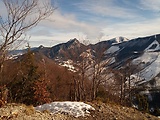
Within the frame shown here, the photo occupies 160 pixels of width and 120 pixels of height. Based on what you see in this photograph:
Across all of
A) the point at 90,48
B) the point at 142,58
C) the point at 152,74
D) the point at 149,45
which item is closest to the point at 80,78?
the point at 90,48

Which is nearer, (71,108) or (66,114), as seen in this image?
(66,114)

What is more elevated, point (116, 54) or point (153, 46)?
point (153, 46)

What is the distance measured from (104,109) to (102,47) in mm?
10981

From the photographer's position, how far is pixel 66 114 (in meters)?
8.93

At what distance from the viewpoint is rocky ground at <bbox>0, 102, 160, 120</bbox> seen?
7515mm

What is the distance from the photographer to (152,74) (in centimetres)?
10475


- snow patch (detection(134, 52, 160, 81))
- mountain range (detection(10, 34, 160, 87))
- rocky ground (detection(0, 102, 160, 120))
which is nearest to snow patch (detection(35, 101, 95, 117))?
rocky ground (detection(0, 102, 160, 120))

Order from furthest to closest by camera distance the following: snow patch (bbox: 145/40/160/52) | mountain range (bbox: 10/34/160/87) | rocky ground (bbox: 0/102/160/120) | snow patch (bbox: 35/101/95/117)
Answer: snow patch (bbox: 145/40/160/52) < mountain range (bbox: 10/34/160/87) < snow patch (bbox: 35/101/95/117) < rocky ground (bbox: 0/102/160/120)

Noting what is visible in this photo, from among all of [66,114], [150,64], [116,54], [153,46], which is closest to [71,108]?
[66,114]

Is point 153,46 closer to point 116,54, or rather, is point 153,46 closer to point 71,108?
point 116,54

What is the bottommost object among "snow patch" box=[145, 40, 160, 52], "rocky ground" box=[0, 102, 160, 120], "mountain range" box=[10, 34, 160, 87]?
"rocky ground" box=[0, 102, 160, 120]

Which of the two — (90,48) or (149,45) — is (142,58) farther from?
(90,48)

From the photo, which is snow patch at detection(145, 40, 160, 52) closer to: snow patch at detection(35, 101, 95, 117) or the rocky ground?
the rocky ground

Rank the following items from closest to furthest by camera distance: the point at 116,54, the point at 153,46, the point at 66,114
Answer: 1. the point at 66,114
2. the point at 116,54
3. the point at 153,46
